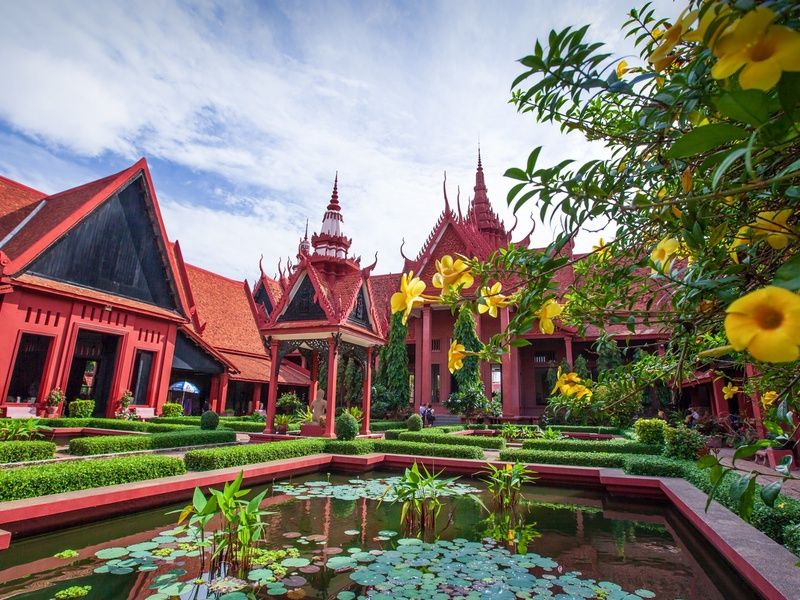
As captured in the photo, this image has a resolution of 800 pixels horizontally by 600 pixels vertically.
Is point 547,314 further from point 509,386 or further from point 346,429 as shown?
point 509,386

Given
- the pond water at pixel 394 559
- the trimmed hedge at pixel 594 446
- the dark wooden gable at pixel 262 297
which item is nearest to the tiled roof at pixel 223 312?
the dark wooden gable at pixel 262 297

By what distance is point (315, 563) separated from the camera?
4047 mm

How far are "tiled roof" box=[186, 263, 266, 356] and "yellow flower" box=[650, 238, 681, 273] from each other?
2224 centimetres

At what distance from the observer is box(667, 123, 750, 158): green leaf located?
0.66 meters

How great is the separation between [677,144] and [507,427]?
1456 cm

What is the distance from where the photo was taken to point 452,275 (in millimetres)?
1413

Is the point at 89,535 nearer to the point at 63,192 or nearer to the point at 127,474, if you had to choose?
the point at 127,474

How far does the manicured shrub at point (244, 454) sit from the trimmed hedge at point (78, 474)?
0.45 m

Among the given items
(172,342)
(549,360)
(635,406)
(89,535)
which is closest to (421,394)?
(549,360)

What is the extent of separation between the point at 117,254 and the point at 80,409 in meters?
4.97

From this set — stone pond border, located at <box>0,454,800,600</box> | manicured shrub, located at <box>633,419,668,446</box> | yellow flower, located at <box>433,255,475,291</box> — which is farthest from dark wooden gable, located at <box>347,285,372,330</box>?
yellow flower, located at <box>433,255,475,291</box>

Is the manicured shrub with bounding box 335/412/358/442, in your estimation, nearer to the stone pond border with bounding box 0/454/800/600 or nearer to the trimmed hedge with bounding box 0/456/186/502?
the stone pond border with bounding box 0/454/800/600

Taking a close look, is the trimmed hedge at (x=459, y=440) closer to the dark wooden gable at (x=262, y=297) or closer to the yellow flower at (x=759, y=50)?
the yellow flower at (x=759, y=50)

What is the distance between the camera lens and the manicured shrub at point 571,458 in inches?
357
